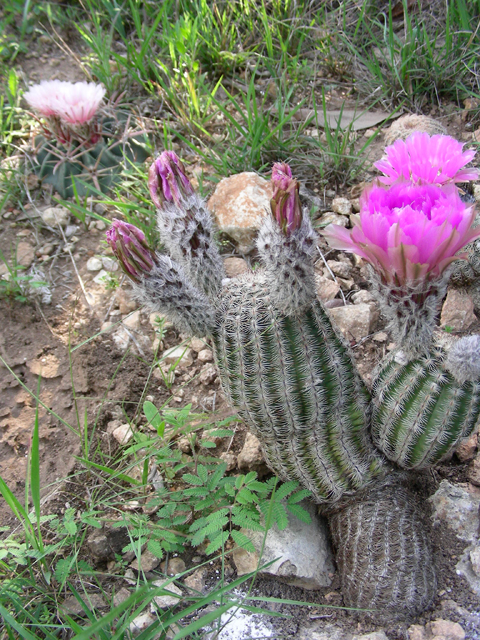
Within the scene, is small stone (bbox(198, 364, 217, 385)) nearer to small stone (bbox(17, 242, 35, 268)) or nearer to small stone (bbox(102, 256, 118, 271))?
Result: small stone (bbox(102, 256, 118, 271))

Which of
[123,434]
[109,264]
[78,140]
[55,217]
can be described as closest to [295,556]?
[123,434]

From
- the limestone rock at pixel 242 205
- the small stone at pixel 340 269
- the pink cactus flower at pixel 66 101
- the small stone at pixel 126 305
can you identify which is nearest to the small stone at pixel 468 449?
the small stone at pixel 340 269

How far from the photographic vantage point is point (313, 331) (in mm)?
1516

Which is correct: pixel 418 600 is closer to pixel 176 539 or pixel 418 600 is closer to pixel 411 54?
pixel 176 539

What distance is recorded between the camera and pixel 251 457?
6.39ft

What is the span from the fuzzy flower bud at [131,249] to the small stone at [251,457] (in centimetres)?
89

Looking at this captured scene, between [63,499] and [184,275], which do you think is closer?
[184,275]

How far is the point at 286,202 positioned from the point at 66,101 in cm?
206

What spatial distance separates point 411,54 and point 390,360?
202 centimetres

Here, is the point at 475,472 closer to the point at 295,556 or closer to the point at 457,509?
the point at 457,509

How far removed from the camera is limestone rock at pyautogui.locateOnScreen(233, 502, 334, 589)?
173 centimetres

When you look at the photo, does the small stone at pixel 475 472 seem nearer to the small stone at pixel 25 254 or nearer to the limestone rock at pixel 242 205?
the limestone rock at pixel 242 205

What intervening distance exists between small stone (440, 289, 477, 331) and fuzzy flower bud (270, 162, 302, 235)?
3.84 feet

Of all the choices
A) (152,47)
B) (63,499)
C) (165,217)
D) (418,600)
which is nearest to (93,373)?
(63,499)
